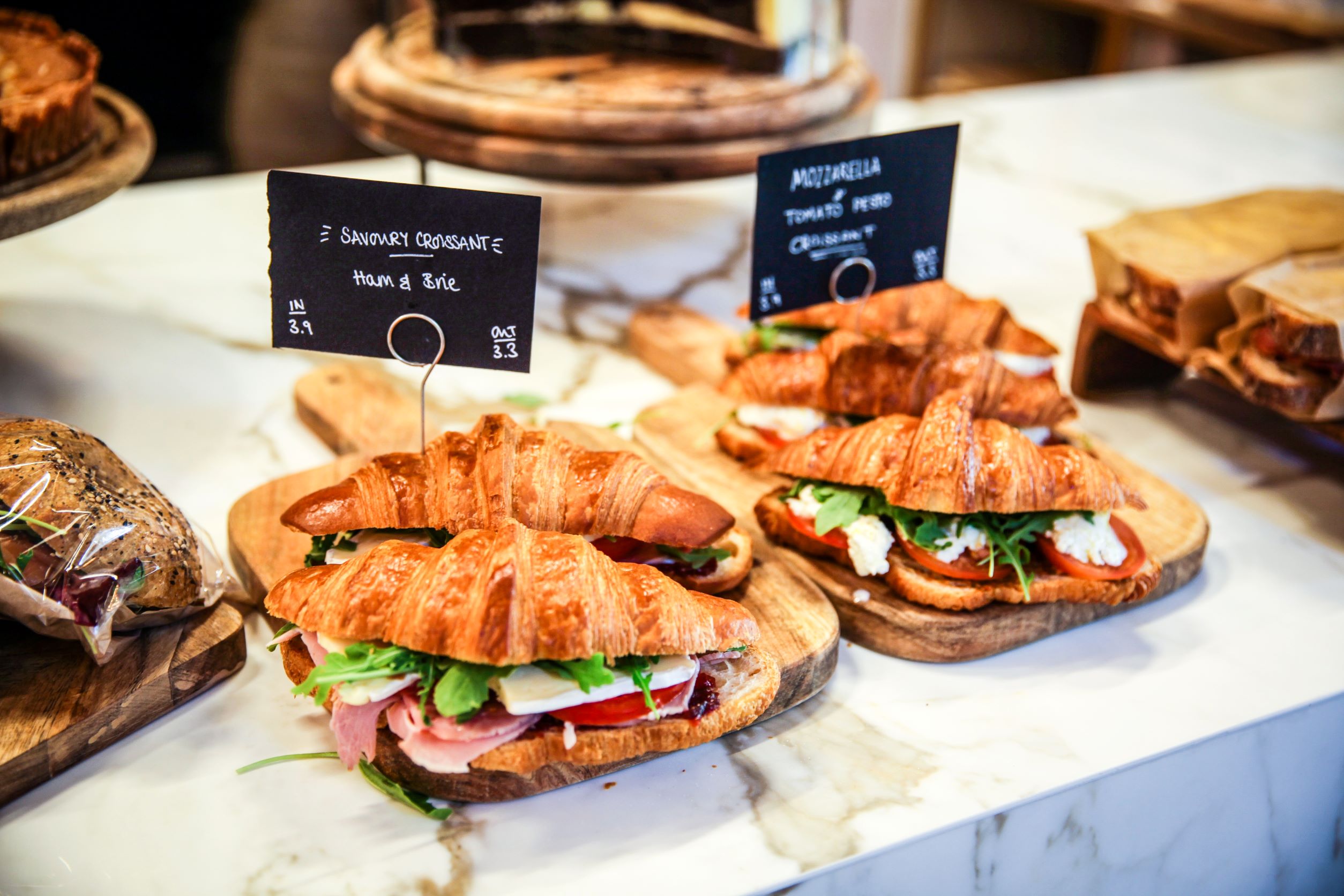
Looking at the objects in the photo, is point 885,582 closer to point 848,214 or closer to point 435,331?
point 848,214

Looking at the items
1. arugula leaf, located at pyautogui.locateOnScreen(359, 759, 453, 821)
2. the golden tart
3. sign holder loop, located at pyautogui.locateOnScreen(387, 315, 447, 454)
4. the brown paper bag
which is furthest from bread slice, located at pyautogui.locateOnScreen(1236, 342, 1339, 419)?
the golden tart

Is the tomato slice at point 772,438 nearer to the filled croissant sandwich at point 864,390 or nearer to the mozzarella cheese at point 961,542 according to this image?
the filled croissant sandwich at point 864,390

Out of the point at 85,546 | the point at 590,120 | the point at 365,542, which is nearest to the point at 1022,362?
the point at 590,120

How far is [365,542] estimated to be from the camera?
1394 millimetres

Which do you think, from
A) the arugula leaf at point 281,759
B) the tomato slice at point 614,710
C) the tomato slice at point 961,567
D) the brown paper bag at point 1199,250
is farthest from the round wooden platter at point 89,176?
the brown paper bag at point 1199,250

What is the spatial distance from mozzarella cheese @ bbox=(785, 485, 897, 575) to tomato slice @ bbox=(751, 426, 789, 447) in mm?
255

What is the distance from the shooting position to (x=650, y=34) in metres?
2.76

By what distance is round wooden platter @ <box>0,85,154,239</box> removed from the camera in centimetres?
156

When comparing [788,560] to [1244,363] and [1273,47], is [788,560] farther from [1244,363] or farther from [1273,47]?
[1273,47]

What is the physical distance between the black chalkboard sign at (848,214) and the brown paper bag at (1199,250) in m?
0.39

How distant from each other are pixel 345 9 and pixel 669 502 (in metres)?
3.66

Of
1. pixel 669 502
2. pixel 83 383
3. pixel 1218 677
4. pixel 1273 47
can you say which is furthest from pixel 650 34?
pixel 1273 47

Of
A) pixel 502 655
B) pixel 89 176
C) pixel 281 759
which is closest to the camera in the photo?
pixel 502 655

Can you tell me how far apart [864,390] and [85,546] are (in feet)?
3.61
